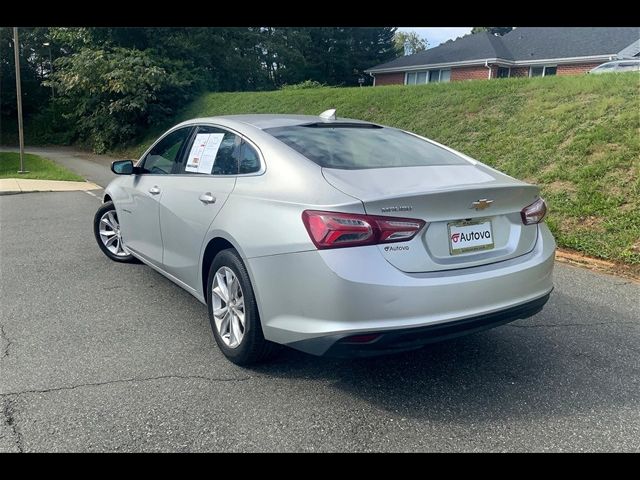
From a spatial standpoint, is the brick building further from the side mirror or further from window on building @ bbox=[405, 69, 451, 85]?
the side mirror

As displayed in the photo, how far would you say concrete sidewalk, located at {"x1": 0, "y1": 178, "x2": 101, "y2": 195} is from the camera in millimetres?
10875

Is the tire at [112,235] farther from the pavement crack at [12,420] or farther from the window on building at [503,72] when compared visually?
the window on building at [503,72]

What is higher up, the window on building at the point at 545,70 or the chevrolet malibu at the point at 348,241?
the window on building at the point at 545,70

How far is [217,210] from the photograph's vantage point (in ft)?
10.7

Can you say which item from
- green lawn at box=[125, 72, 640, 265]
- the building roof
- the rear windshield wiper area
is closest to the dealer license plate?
the rear windshield wiper area

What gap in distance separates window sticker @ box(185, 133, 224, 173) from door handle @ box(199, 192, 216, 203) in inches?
10.0

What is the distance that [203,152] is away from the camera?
3.80 metres

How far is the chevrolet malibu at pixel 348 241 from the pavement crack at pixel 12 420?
1162 mm

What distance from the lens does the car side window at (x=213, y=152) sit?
3.49 m

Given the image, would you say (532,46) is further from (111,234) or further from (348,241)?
(348,241)

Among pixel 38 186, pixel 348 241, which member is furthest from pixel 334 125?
pixel 38 186

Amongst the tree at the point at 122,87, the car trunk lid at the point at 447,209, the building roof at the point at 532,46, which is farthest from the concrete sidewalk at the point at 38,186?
the building roof at the point at 532,46

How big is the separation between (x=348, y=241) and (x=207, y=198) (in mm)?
1282
